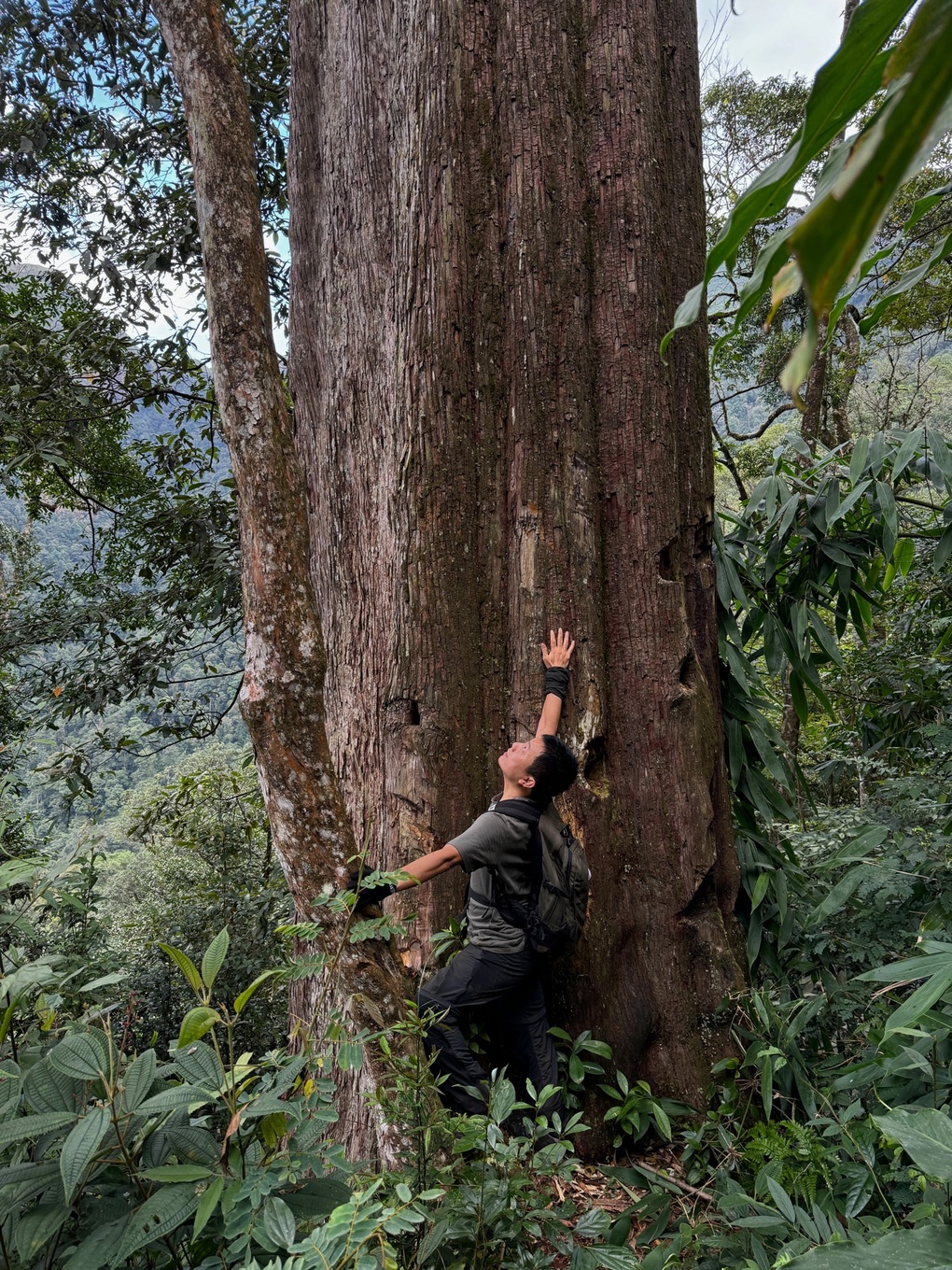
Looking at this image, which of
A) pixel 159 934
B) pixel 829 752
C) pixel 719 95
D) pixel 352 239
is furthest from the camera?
pixel 719 95

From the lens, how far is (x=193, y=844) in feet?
23.0

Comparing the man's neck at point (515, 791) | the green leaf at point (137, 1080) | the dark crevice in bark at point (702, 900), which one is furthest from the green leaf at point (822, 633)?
the green leaf at point (137, 1080)

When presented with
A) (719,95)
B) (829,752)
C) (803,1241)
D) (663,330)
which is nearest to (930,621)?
(829,752)

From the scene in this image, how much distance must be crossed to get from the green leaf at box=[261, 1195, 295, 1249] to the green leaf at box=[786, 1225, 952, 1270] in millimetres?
891

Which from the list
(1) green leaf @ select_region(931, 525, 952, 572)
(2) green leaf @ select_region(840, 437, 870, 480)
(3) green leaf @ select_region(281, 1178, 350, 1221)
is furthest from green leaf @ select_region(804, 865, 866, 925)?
(3) green leaf @ select_region(281, 1178, 350, 1221)

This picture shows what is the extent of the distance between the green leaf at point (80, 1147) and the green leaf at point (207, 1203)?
0.17 m

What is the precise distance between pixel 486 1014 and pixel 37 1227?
5.81ft

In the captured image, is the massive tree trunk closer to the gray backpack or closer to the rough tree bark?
the gray backpack

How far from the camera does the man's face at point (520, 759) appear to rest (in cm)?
278

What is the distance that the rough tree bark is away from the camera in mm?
2123

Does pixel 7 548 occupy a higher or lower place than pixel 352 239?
lower

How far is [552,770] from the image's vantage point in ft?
9.13

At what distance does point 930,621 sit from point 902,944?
9.06ft

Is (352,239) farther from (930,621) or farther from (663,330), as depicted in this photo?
(930,621)
